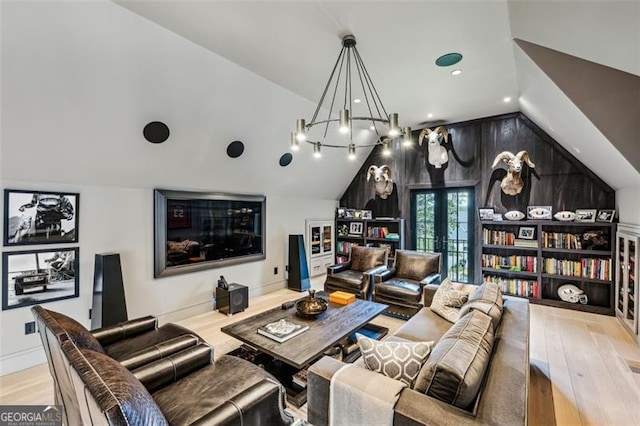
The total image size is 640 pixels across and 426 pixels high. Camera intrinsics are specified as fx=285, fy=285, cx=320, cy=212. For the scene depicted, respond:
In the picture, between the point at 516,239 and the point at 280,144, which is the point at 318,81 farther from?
the point at 516,239

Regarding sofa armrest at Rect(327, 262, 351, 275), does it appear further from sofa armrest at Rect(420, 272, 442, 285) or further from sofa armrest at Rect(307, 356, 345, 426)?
sofa armrest at Rect(307, 356, 345, 426)

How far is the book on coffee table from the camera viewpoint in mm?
2478

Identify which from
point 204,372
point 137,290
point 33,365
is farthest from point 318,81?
point 33,365

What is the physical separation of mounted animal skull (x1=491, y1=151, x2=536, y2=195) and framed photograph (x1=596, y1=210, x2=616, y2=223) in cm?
104

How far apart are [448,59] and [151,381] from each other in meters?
3.86

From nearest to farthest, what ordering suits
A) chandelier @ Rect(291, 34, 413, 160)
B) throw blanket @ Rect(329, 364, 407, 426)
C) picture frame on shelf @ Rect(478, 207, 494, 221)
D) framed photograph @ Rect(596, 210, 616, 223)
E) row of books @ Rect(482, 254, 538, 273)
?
1. throw blanket @ Rect(329, 364, 407, 426)
2. chandelier @ Rect(291, 34, 413, 160)
3. framed photograph @ Rect(596, 210, 616, 223)
4. row of books @ Rect(482, 254, 538, 273)
5. picture frame on shelf @ Rect(478, 207, 494, 221)

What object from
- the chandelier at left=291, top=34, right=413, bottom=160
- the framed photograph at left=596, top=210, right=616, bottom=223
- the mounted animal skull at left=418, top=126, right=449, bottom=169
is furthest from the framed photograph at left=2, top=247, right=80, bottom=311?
the framed photograph at left=596, top=210, right=616, bottom=223

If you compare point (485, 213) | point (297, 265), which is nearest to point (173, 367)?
point (297, 265)

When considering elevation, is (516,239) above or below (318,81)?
below

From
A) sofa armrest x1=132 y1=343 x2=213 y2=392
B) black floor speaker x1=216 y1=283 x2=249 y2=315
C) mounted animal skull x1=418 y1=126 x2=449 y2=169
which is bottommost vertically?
black floor speaker x1=216 y1=283 x2=249 y2=315

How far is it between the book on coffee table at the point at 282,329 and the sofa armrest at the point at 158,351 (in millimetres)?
586

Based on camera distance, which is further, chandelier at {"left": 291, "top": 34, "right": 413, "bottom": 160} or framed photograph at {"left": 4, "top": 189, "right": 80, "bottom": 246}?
framed photograph at {"left": 4, "top": 189, "right": 80, "bottom": 246}

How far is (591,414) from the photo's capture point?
7.16 feet

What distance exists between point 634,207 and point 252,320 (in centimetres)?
469
